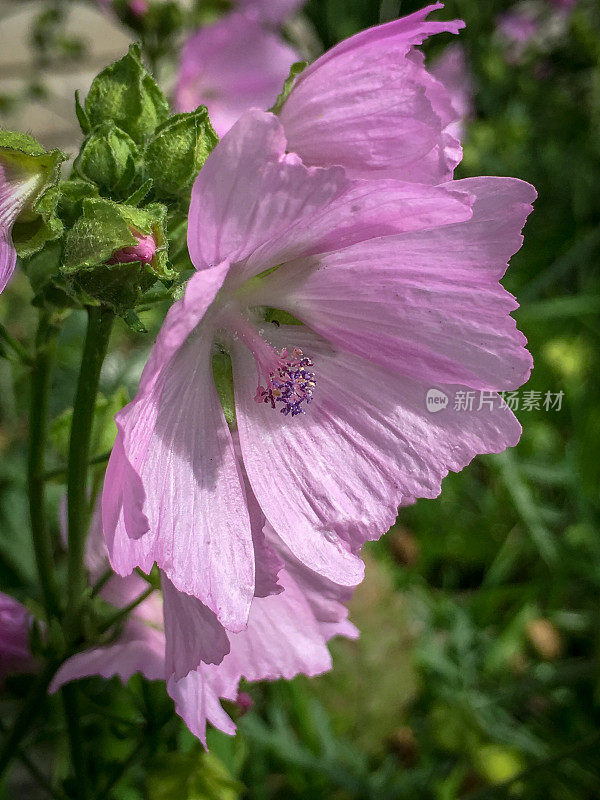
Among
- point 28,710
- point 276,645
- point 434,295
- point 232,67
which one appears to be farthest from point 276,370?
point 232,67

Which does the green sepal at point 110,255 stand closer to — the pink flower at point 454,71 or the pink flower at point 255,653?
the pink flower at point 255,653

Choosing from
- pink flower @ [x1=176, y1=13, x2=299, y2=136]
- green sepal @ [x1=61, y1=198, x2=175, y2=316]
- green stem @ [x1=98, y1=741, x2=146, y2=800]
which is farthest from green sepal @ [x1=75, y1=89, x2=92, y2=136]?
pink flower @ [x1=176, y1=13, x2=299, y2=136]

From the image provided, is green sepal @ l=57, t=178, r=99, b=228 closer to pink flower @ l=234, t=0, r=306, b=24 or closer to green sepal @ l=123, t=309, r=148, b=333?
green sepal @ l=123, t=309, r=148, b=333

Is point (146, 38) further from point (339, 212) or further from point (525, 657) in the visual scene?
point (525, 657)

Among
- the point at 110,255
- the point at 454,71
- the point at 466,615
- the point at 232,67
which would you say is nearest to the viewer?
the point at 110,255

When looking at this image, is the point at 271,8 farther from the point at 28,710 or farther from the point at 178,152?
the point at 28,710

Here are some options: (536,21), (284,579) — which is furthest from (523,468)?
(536,21)

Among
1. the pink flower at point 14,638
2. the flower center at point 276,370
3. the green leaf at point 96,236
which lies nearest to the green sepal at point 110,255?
the green leaf at point 96,236
